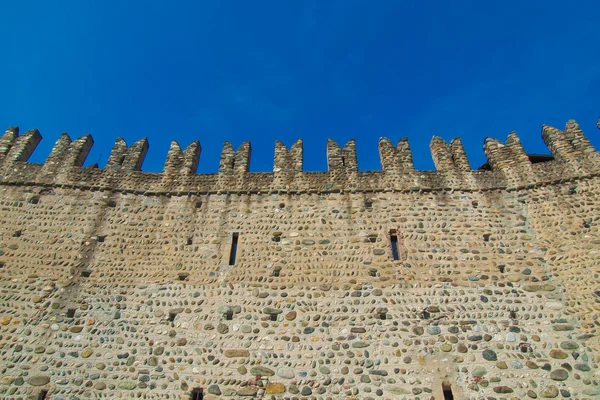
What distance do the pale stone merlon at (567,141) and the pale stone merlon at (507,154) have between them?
69 cm

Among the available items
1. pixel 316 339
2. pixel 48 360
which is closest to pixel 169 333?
pixel 48 360

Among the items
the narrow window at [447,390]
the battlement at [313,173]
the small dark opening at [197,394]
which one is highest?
the battlement at [313,173]

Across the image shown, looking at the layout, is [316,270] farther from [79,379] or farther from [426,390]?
[79,379]

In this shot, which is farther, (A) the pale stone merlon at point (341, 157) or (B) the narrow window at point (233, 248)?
(A) the pale stone merlon at point (341, 157)

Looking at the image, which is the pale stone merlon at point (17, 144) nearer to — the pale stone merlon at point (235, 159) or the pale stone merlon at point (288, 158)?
the pale stone merlon at point (235, 159)

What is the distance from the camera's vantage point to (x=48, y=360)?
20.3 feet

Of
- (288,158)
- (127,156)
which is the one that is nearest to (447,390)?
(288,158)

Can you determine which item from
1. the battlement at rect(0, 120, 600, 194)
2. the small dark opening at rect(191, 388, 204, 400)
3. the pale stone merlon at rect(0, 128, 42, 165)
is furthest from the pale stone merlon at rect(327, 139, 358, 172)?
the pale stone merlon at rect(0, 128, 42, 165)

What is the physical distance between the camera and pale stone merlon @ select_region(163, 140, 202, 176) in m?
8.86

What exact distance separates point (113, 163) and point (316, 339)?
20.8 feet

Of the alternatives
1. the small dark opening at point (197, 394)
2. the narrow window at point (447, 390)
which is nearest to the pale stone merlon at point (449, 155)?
the narrow window at point (447, 390)

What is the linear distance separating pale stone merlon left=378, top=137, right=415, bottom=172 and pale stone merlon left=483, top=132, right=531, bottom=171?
1.93 metres

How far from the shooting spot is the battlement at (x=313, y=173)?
27.1 feet

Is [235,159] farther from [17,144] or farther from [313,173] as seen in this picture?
[17,144]
